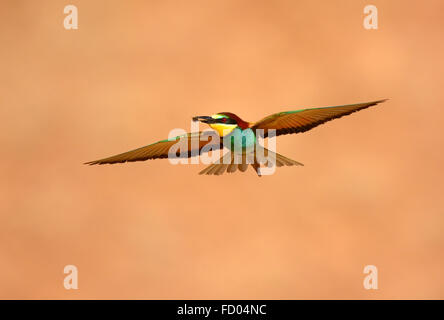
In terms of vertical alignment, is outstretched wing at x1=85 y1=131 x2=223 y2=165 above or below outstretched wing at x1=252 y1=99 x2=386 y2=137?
below

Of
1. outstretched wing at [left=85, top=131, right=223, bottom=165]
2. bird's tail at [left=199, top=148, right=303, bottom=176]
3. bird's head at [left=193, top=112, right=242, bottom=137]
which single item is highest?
bird's head at [left=193, top=112, right=242, bottom=137]

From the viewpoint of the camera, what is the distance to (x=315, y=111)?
1.13 ft

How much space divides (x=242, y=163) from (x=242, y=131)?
0.09 ft

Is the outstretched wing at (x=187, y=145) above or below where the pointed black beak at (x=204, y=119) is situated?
below

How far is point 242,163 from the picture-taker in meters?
0.35

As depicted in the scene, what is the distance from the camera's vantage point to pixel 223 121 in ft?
1.09

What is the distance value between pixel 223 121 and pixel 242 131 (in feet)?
0.05

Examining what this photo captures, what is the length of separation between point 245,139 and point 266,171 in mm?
27

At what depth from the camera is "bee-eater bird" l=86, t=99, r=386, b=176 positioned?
33cm

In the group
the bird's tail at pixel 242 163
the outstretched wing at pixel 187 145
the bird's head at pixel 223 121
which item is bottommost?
the bird's tail at pixel 242 163

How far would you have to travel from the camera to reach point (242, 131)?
331mm

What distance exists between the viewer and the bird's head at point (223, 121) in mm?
331
